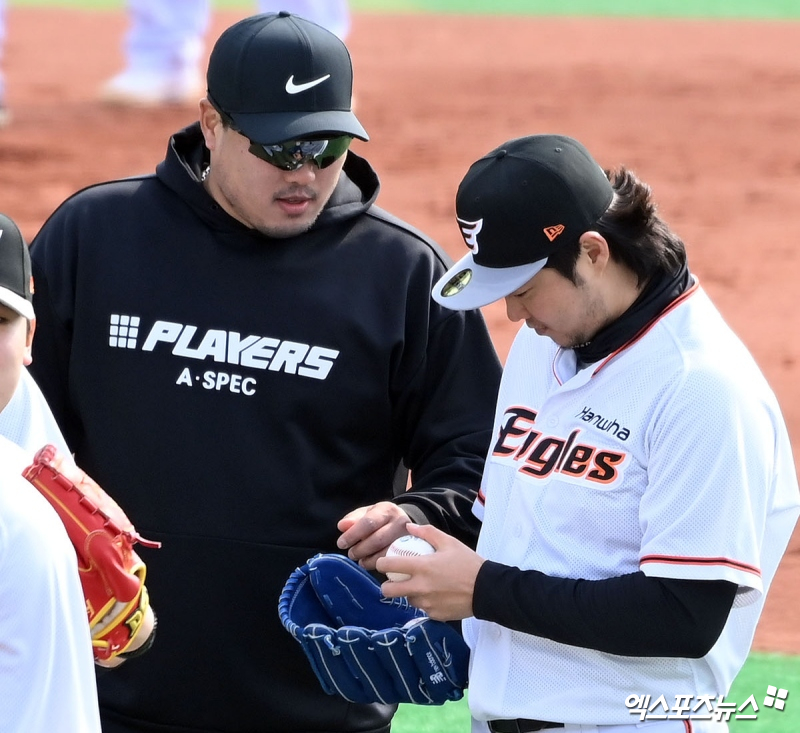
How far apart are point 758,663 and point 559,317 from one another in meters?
2.89

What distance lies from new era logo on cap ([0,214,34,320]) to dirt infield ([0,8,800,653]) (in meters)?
3.70

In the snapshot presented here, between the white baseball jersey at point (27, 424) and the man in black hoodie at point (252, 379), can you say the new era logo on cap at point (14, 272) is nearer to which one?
the white baseball jersey at point (27, 424)

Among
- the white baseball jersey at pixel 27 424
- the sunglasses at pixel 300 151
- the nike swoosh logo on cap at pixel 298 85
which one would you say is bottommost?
the white baseball jersey at pixel 27 424

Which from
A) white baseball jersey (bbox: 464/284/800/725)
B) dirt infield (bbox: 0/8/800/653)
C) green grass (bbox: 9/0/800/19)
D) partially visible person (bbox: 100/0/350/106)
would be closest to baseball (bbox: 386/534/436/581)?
white baseball jersey (bbox: 464/284/800/725)

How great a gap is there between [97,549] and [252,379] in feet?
2.68

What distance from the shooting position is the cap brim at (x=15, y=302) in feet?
7.52

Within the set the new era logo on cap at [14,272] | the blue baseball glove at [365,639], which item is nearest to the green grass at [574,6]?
the blue baseball glove at [365,639]

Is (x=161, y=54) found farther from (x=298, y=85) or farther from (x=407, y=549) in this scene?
(x=407, y=549)

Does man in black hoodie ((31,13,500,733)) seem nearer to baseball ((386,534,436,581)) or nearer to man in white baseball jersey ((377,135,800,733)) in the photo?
baseball ((386,534,436,581))

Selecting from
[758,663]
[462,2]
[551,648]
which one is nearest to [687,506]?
[551,648]

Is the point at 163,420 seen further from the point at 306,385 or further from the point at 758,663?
the point at 758,663

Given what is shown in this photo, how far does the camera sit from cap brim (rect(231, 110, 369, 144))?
10.2 feet

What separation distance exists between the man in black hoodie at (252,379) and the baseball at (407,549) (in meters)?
0.35

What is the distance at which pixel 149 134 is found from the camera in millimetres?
12812
